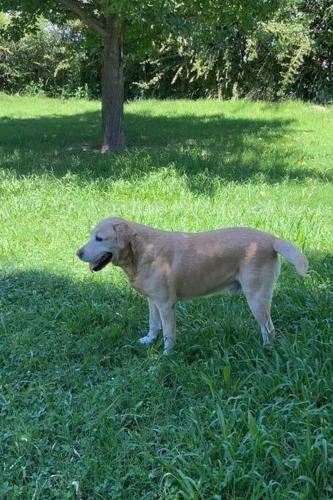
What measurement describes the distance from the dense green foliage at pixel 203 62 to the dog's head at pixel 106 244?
31.2 ft

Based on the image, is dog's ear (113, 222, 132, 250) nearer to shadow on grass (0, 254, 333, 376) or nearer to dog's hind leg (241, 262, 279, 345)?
shadow on grass (0, 254, 333, 376)

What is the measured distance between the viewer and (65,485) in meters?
2.95

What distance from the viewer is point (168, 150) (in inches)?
452

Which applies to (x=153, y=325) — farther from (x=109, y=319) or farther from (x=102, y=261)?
(x=102, y=261)

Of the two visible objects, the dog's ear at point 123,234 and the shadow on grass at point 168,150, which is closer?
the dog's ear at point 123,234

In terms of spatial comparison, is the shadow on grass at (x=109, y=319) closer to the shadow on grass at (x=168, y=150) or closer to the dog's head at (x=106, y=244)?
the dog's head at (x=106, y=244)

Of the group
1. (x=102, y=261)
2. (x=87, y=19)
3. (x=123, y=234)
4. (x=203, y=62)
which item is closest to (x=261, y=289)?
(x=123, y=234)

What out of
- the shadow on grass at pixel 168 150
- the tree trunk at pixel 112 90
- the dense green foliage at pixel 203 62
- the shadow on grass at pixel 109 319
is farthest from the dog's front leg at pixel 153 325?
the dense green foliage at pixel 203 62

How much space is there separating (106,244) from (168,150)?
754 cm

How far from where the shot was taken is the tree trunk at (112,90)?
12.1 meters

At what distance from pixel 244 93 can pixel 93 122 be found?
28.3 ft

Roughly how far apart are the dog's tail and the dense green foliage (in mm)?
9710

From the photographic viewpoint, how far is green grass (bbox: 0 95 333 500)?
294 cm

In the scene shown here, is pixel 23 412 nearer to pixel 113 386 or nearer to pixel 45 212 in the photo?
pixel 113 386
